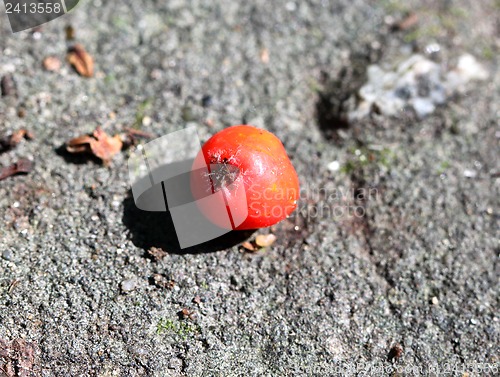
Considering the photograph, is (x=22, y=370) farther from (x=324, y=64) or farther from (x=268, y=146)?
(x=324, y=64)

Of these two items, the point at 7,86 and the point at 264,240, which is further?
the point at 7,86

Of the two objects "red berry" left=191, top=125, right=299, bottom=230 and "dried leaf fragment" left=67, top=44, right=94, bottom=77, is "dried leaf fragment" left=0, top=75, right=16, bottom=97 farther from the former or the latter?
"red berry" left=191, top=125, right=299, bottom=230

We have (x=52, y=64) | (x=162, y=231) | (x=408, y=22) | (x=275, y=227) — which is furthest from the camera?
(x=408, y=22)

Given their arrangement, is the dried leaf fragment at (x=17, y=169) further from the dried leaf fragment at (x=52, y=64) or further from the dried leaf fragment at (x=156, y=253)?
the dried leaf fragment at (x=156, y=253)

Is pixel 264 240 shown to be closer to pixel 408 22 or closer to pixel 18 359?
pixel 18 359

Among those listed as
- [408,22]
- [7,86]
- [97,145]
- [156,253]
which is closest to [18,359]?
[156,253]

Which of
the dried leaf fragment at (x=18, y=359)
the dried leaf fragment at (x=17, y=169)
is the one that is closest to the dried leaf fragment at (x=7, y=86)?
the dried leaf fragment at (x=17, y=169)
